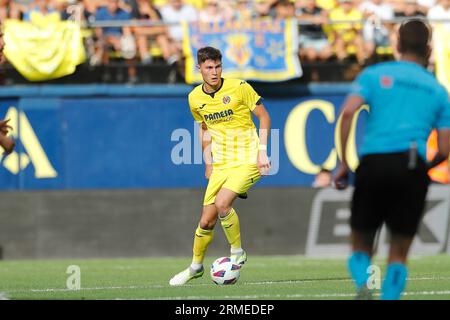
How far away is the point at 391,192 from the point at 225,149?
16.0ft

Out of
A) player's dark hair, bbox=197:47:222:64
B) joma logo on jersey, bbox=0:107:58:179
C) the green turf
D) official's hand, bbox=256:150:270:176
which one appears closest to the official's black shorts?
the green turf

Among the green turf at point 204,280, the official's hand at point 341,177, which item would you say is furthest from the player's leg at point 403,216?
the green turf at point 204,280

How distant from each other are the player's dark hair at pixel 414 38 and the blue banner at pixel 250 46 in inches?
458

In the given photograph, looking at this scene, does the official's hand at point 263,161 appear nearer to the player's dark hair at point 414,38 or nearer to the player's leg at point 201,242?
the player's leg at point 201,242

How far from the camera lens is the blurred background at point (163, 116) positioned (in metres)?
19.9

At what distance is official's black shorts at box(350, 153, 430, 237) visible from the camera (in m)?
8.20

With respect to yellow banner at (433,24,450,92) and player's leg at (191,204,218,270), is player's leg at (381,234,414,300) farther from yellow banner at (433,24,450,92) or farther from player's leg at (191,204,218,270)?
yellow banner at (433,24,450,92)

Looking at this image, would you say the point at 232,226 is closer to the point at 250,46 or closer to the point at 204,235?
the point at 204,235

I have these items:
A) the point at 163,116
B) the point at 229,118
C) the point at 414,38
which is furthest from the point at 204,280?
the point at 163,116

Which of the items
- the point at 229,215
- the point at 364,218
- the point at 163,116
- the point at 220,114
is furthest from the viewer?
the point at 163,116

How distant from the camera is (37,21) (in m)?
20.1

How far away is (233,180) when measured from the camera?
1273 centimetres
